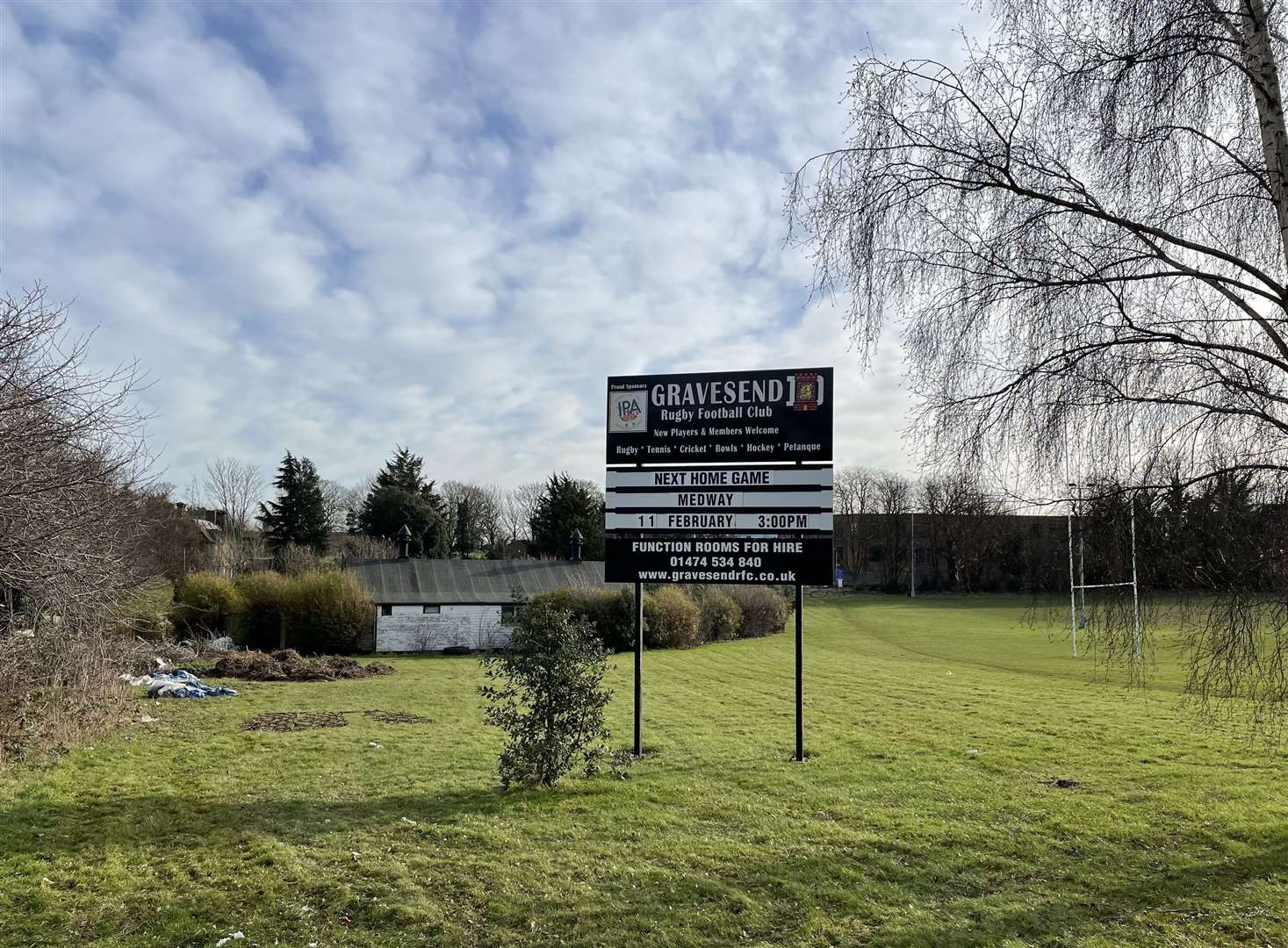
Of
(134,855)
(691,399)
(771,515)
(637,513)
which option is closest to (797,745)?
(771,515)

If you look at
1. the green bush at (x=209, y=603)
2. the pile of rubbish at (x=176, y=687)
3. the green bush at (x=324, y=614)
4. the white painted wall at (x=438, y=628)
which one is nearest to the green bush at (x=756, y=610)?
the white painted wall at (x=438, y=628)

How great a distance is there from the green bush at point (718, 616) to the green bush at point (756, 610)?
812 mm

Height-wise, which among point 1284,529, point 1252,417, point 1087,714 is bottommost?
point 1087,714

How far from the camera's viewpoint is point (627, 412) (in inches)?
410

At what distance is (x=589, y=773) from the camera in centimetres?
831

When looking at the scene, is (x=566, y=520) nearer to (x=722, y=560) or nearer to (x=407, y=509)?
(x=407, y=509)

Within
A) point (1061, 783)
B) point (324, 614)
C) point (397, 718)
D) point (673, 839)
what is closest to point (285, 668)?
point (324, 614)

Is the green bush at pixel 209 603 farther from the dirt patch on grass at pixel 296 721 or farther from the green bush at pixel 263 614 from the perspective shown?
the dirt patch on grass at pixel 296 721

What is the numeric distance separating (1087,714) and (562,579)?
2161cm

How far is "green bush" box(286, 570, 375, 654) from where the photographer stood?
2677cm

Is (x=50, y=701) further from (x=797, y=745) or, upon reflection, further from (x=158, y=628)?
(x=158, y=628)

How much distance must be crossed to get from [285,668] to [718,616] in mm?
15995

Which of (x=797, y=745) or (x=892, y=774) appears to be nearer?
(x=892, y=774)

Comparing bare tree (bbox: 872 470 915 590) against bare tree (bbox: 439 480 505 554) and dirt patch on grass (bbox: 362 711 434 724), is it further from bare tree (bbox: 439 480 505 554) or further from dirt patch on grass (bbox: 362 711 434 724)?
dirt patch on grass (bbox: 362 711 434 724)
